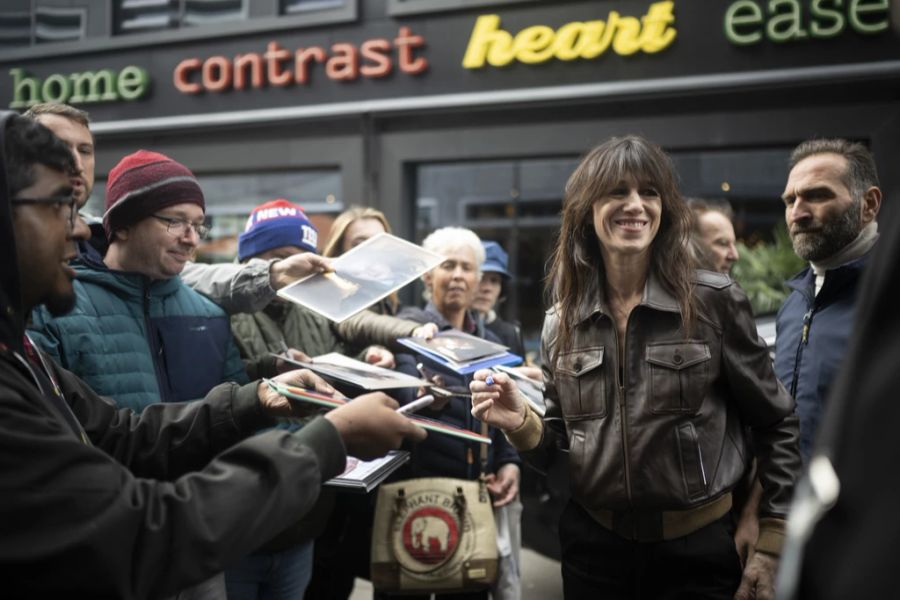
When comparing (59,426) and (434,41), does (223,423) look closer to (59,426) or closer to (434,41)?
(59,426)

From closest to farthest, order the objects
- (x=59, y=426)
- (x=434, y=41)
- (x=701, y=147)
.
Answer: (x=59, y=426)
(x=701, y=147)
(x=434, y=41)

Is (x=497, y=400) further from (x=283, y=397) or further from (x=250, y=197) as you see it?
(x=250, y=197)

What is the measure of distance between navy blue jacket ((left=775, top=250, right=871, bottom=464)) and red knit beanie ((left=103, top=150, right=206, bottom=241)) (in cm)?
237

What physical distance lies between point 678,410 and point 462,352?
874 mm

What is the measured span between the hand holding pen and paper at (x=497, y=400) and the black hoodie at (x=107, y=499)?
2.76 ft

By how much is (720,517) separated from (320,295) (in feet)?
4.94

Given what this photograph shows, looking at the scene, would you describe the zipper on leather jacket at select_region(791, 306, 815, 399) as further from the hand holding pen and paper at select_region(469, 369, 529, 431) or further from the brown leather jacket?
the hand holding pen and paper at select_region(469, 369, 529, 431)

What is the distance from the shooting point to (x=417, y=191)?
869 centimetres

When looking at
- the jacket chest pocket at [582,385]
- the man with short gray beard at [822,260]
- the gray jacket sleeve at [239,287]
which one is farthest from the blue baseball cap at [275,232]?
the man with short gray beard at [822,260]

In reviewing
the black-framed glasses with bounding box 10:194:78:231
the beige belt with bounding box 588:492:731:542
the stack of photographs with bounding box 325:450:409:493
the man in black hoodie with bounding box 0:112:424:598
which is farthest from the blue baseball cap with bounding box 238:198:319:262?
the beige belt with bounding box 588:492:731:542

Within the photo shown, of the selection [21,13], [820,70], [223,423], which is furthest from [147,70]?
[223,423]

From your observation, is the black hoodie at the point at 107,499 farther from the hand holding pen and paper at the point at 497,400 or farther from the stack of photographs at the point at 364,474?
the hand holding pen and paper at the point at 497,400

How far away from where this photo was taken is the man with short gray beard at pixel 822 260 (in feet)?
9.38

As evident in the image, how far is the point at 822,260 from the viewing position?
10.1 ft
